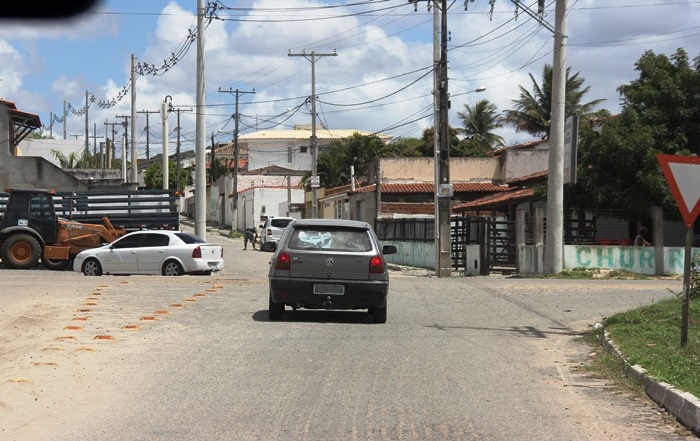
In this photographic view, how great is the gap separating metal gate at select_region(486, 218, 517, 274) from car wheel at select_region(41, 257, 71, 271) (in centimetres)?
1433

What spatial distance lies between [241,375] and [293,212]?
208 feet

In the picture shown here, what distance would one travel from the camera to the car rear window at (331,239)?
49.5 feet

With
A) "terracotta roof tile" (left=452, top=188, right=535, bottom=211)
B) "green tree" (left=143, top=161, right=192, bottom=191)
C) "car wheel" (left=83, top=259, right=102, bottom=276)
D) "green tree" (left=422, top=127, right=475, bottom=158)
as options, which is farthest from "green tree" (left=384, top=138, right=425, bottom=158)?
"car wheel" (left=83, top=259, right=102, bottom=276)

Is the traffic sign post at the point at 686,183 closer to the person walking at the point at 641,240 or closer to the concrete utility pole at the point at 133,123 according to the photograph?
the person walking at the point at 641,240

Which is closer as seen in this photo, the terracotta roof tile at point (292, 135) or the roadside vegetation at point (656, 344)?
the roadside vegetation at point (656, 344)

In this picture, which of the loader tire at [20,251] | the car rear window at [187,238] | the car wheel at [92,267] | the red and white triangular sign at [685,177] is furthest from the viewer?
the loader tire at [20,251]

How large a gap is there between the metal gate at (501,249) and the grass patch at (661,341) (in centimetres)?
1610

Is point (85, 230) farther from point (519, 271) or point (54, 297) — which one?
point (519, 271)

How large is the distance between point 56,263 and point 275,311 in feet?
55.9

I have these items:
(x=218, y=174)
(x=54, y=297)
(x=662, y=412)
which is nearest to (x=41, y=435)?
(x=662, y=412)

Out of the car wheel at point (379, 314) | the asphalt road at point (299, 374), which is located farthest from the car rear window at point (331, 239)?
the asphalt road at point (299, 374)

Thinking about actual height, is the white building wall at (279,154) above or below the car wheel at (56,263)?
above

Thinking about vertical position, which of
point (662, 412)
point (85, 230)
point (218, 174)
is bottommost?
point (662, 412)

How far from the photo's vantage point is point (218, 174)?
107m
